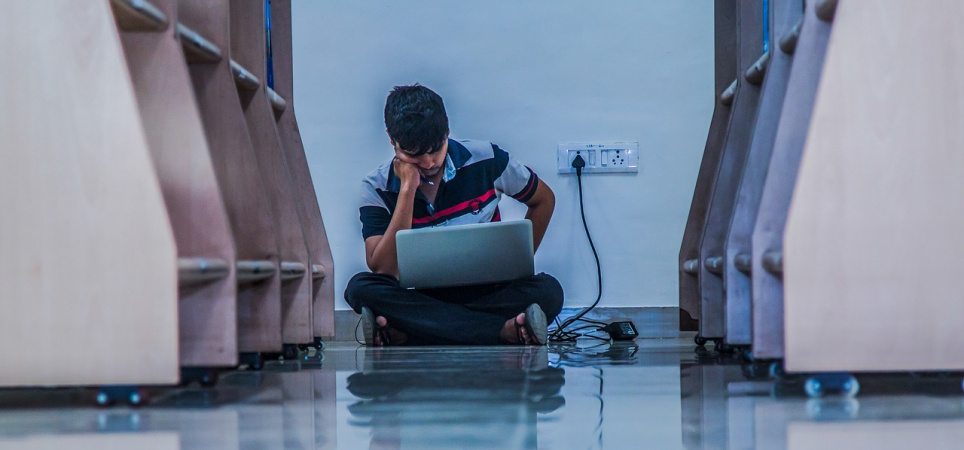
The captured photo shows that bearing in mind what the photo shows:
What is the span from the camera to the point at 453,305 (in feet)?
8.66

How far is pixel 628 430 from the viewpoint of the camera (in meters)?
0.95

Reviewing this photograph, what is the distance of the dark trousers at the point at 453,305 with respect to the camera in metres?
2.62

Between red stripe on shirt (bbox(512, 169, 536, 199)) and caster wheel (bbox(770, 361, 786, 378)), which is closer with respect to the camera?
caster wheel (bbox(770, 361, 786, 378))

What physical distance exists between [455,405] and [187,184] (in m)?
0.59

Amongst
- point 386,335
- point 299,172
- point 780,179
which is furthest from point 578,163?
point 780,179

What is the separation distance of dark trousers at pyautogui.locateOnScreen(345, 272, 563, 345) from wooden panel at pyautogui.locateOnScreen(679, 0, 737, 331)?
1.45 feet

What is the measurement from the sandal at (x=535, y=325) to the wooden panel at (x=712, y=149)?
1.38 feet

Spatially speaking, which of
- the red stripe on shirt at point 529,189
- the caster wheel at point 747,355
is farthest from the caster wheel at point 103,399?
the red stripe on shirt at point 529,189

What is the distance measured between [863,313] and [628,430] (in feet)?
1.44

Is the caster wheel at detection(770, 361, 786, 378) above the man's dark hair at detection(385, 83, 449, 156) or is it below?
below

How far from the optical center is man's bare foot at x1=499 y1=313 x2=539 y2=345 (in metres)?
2.55

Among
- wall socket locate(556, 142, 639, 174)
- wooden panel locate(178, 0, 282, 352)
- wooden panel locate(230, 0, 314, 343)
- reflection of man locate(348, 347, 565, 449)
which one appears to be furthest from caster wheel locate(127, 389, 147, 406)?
wall socket locate(556, 142, 639, 174)

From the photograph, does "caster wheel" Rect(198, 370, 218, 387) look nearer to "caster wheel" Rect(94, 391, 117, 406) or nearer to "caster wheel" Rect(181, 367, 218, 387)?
"caster wheel" Rect(181, 367, 218, 387)

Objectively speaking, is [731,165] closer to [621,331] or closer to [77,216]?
[621,331]
